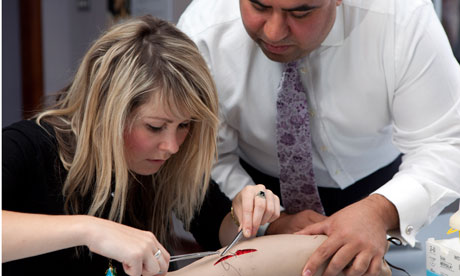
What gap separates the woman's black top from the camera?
4.19ft

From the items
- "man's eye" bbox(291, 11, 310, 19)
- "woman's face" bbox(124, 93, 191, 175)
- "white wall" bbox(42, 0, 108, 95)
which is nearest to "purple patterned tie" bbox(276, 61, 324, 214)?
"man's eye" bbox(291, 11, 310, 19)

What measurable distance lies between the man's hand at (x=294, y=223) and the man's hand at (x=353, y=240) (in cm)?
12

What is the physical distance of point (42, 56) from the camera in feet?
15.0

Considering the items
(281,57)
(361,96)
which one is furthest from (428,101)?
(281,57)

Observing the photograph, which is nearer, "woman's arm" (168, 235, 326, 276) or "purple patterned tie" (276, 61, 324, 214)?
"woman's arm" (168, 235, 326, 276)

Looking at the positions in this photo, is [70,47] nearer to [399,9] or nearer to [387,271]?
[399,9]

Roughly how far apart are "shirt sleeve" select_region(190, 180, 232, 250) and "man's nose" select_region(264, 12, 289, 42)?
1.35 ft

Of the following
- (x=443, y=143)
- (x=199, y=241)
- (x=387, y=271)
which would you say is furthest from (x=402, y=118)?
(x=199, y=241)

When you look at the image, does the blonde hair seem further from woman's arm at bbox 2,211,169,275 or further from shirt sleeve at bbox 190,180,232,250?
woman's arm at bbox 2,211,169,275

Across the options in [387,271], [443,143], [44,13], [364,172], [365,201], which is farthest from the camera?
[44,13]

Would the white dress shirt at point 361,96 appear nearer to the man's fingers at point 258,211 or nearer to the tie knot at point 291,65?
the tie knot at point 291,65

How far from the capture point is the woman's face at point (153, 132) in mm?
1336

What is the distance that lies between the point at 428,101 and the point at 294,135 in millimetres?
335

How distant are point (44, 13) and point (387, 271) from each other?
375 centimetres
